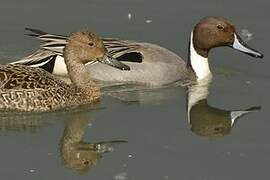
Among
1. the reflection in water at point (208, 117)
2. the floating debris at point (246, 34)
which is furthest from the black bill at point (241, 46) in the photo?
the reflection in water at point (208, 117)

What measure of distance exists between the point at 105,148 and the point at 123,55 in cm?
245

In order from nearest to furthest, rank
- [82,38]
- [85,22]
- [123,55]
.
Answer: [82,38], [123,55], [85,22]

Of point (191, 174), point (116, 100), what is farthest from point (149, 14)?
point (191, 174)

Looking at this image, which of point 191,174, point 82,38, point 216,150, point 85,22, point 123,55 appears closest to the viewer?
point 191,174

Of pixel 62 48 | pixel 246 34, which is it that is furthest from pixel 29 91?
pixel 246 34

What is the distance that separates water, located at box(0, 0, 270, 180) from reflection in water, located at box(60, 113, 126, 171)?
0.7 inches

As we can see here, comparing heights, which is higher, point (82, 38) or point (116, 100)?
point (82, 38)

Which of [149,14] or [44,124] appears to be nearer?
[44,124]

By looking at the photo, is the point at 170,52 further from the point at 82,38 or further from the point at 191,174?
the point at 191,174

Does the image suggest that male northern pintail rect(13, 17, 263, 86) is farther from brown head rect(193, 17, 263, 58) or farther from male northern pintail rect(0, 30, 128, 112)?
male northern pintail rect(0, 30, 128, 112)

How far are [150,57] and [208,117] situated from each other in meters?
1.36

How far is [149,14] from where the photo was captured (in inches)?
492

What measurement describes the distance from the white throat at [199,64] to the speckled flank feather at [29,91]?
2.00m

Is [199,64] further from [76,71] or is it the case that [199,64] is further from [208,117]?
[76,71]
